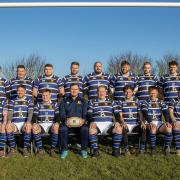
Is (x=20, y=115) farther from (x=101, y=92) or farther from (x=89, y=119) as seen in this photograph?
(x=101, y=92)

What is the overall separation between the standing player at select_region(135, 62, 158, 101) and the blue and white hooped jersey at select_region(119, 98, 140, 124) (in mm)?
751

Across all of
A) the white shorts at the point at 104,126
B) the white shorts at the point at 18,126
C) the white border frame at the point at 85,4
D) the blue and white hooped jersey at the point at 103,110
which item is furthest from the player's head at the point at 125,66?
the white shorts at the point at 18,126

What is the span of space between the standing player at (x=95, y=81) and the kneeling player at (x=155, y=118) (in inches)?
50.5

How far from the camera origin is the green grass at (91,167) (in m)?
6.48

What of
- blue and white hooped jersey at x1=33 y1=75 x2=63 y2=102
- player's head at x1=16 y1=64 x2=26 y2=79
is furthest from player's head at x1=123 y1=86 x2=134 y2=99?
player's head at x1=16 y1=64 x2=26 y2=79

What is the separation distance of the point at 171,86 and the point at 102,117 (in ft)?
6.12

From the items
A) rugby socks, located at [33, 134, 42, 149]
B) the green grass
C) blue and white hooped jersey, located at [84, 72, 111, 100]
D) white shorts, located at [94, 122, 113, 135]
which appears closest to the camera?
the green grass

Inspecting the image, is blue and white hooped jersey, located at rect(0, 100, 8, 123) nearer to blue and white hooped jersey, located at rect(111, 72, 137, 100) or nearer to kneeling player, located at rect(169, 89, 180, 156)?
blue and white hooped jersey, located at rect(111, 72, 137, 100)

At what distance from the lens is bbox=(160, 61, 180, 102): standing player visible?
8.75 metres

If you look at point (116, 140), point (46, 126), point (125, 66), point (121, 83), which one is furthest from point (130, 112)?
point (46, 126)

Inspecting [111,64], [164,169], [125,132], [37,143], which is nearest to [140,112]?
[125,132]

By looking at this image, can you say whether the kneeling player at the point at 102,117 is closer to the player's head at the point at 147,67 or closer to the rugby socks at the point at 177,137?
the rugby socks at the point at 177,137

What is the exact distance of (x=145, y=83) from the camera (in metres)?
9.05

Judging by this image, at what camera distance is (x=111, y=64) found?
37.8 meters
